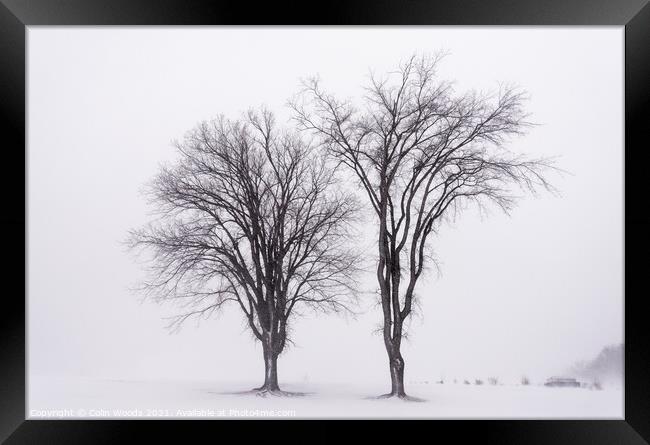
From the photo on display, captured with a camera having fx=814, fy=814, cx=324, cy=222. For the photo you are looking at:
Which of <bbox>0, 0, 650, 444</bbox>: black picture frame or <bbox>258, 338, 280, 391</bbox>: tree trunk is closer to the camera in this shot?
<bbox>0, 0, 650, 444</bbox>: black picture frame

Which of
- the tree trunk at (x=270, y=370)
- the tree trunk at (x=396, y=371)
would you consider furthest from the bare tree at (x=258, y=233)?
the tree trunk at (x=396, y=371)

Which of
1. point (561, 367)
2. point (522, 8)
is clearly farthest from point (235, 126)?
point (561, 367)

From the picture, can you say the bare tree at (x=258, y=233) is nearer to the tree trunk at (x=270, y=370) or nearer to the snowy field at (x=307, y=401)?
the tree trunk at (x=270, y=370)

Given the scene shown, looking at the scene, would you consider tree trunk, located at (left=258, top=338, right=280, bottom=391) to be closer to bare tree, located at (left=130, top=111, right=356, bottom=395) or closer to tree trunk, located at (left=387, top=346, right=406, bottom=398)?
bare tree, located at (left=130, top=111, right=356, bottom=395)

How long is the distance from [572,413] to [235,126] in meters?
6.26

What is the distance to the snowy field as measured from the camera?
11141 millimetres

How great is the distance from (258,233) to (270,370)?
194 centimetres

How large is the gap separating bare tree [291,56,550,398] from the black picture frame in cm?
116

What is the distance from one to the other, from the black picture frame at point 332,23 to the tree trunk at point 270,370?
28.3 inches

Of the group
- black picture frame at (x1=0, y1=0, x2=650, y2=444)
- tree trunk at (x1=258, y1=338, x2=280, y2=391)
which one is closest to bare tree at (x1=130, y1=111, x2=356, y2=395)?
tree trunk at (x1=258, y1=338, x2=280, y2=391)

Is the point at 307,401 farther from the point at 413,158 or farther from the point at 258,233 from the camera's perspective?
the point at 413,158

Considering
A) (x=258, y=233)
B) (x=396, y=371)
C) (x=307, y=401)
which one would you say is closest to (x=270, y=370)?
(x=307, y=401)

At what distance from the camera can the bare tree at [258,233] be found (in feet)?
37.6

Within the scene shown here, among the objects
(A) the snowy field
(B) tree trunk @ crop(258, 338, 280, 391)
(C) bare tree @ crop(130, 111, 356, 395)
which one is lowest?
(A) the snowy field
